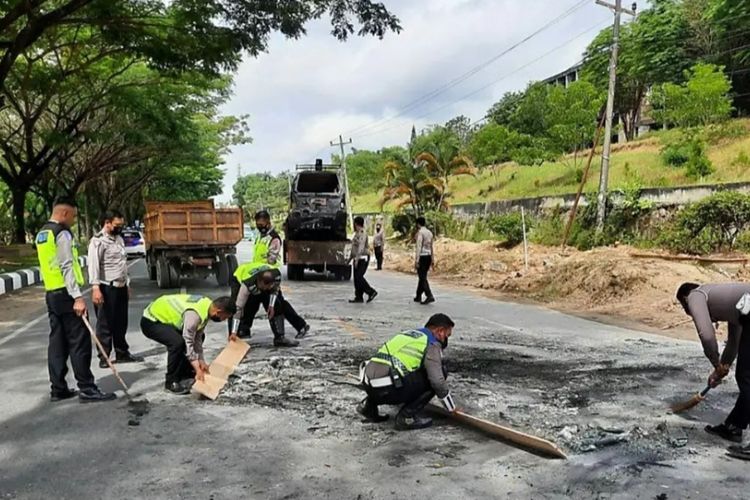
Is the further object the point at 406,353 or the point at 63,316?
the point at 63,316

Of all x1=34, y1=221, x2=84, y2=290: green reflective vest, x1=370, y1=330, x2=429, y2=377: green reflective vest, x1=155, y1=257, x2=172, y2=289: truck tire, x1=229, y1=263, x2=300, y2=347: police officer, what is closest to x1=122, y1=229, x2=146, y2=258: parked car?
x1=155, y1=257, x2=172, y2=289: truck tire

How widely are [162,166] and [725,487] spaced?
37.9 metres

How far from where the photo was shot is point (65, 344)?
6.11 m

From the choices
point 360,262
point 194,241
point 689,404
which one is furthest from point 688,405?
point 194,241

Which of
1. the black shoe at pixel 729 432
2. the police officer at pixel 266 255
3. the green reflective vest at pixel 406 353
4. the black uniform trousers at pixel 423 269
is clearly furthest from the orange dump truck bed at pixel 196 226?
the black shoe at pixel 729 432

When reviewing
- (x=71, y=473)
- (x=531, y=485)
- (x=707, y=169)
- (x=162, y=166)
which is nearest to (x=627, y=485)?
(x=531, y=485)

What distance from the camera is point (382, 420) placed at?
5344mm

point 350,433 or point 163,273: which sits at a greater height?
point 163,273

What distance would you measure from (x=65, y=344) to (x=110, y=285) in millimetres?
1757

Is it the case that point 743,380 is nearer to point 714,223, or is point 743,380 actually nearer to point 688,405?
point 688,405

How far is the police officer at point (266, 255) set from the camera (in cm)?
880

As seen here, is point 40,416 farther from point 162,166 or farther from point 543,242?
point 162,166

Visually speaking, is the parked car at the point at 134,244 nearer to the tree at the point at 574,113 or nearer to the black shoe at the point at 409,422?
the tree at the point at 574,113

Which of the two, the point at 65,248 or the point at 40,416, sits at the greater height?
the point at 65,248
